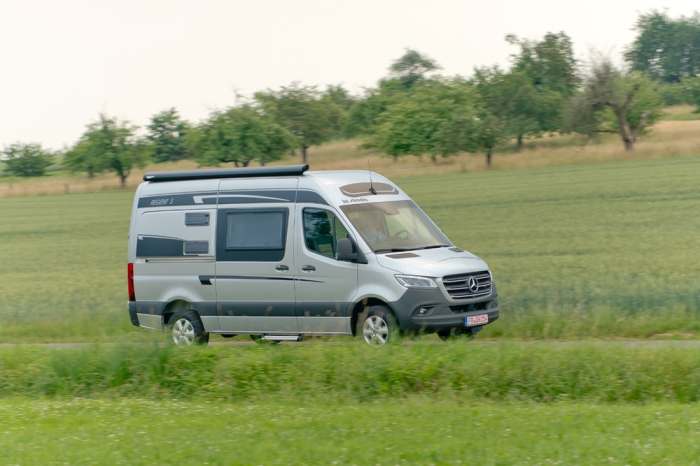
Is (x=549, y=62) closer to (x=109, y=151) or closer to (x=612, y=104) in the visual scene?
(x=612, y=104)

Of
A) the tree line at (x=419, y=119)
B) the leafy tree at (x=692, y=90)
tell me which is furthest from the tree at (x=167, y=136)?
the leafy tree at (x=692, y=90)

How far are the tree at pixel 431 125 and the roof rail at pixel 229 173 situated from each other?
57.0 meters

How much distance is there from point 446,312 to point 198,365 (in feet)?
11.6

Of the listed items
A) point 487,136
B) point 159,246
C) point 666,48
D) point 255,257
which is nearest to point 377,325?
point 255,257

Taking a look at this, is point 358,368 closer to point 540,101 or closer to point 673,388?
point 673,388

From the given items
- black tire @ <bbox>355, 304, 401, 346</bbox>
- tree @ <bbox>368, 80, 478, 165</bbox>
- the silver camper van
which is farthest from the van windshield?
tree @ <bbox>368, 80, 478, 165</bbox>

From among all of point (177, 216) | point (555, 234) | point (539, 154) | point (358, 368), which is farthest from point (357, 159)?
point (358, 368)

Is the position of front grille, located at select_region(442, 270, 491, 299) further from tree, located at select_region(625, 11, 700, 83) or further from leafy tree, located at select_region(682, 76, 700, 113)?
tree, located at select_region(625, 11, 700, 83)

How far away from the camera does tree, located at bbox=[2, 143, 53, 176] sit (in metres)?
95.6

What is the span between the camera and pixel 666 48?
4227 inches

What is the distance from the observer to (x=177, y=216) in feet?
56.1

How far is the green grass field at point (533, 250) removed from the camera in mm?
18156

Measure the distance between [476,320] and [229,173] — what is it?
166 inches

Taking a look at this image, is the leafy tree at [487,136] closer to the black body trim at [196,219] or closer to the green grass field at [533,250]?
the green grass field at [533,250]
